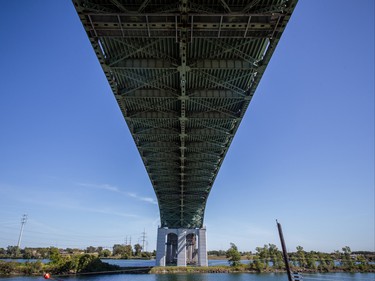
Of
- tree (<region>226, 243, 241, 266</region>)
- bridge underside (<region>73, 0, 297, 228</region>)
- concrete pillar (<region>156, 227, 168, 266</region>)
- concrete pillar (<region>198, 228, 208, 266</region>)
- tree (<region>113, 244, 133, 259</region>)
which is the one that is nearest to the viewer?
bridge underside (<region>73, 0, 297, 228</region>)

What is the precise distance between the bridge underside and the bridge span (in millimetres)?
47

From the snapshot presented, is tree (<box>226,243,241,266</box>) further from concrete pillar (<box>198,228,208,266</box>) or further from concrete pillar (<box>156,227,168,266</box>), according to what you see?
concrete pillar (<box>156,227,168,266</box>)

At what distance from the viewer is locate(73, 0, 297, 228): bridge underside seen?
38.9 ft

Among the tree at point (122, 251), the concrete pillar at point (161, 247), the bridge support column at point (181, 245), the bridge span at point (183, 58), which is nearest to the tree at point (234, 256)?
the bridge support column at point (181, 245)

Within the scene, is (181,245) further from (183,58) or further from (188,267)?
(183,58)

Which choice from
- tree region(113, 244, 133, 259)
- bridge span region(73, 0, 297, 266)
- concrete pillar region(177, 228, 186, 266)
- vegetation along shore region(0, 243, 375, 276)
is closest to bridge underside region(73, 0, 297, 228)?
bridge span region(73, 0, 297, 266)

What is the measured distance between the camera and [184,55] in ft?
47.4

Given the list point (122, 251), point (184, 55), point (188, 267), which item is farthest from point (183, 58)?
point (122, 251)

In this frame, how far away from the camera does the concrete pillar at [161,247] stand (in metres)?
60.6

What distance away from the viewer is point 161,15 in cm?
1162

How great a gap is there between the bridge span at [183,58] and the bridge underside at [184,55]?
0.05 metres

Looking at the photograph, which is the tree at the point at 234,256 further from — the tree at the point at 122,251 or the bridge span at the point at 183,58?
the tree at the point at 122,251

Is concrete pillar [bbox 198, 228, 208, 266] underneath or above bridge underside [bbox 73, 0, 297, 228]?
underneath

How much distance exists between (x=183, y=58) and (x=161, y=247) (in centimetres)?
5861
